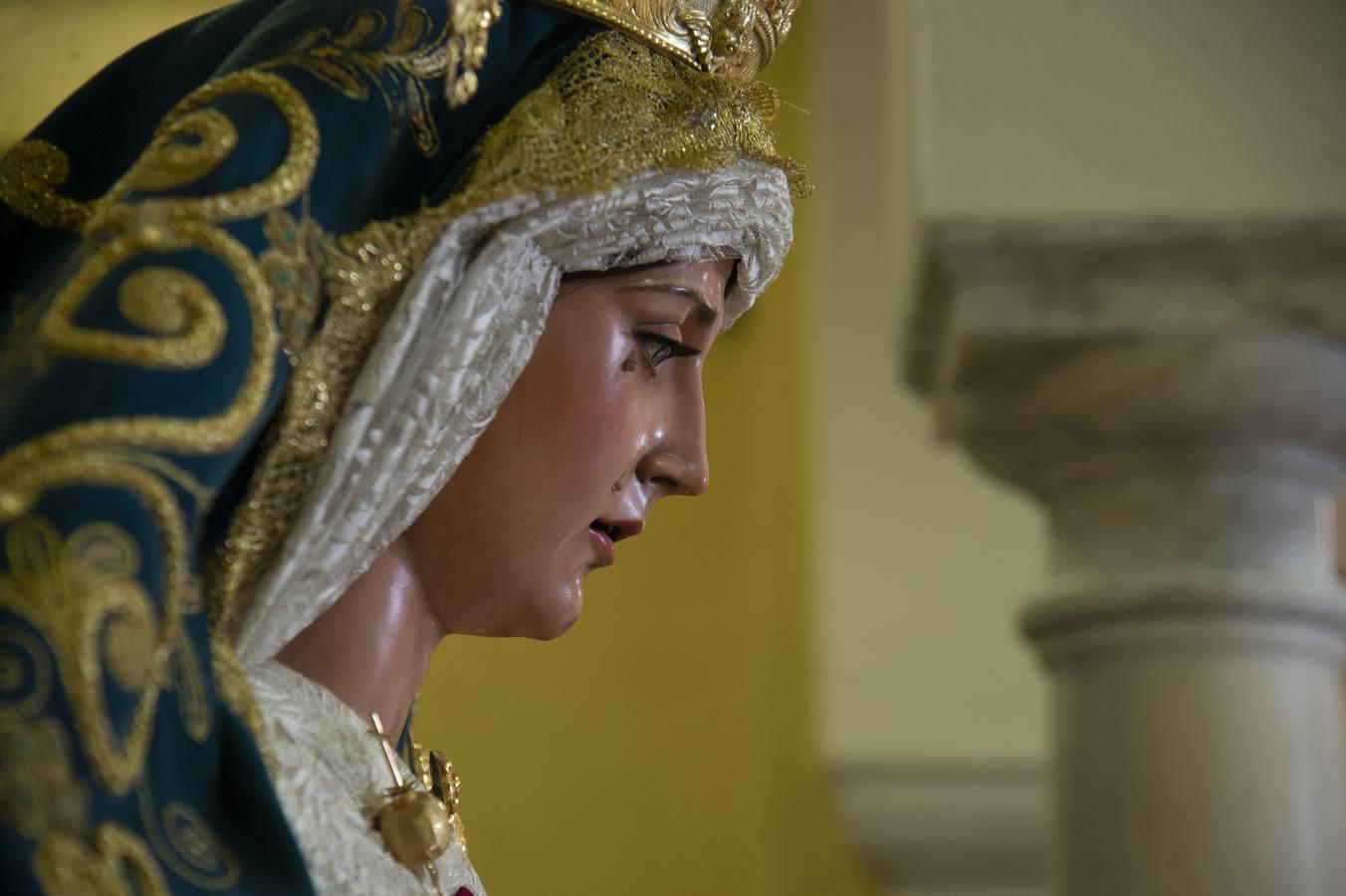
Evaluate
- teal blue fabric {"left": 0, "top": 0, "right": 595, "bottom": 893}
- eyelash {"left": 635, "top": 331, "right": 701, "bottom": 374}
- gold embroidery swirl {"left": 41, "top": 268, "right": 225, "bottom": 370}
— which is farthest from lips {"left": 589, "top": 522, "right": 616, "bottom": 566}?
gold embroidery swirl {"left": 41, "top": 268, "right": 225, "bottom": 370}

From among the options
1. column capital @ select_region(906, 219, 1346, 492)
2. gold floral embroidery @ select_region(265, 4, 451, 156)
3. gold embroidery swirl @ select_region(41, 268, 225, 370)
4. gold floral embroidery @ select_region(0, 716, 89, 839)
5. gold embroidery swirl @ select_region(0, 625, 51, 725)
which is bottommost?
gold floral embroidery @ select_region(0, 716, 89, 839)

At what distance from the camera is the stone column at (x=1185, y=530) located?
8.83ft

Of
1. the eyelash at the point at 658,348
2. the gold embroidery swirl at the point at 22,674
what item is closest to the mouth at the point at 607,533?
the eyelash at the point at 658,348

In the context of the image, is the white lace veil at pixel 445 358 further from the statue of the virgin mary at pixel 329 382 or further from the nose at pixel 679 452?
the nose at pixel 679 452

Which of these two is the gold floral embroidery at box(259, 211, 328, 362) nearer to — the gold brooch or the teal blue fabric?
the teal blue fabric

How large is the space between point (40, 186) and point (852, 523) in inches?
131

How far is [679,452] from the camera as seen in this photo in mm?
1412

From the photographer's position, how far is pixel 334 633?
1.32 metres

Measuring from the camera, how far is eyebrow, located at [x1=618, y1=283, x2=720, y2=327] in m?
1.39

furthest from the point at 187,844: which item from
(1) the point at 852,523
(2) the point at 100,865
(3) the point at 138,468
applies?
(1) the point at 852,523

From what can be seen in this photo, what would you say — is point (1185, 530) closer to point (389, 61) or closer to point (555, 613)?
point (555, 613)

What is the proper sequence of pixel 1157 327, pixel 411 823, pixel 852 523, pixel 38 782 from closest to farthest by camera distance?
1. pixel 38 782
2. pixel 411 823
3. pixel 1157 327
4. pixel 852 523

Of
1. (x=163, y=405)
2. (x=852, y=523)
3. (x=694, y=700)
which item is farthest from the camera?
(x=852, y=523)

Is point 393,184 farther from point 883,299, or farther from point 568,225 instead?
point 883,299
